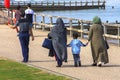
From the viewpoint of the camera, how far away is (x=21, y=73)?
1358 cm

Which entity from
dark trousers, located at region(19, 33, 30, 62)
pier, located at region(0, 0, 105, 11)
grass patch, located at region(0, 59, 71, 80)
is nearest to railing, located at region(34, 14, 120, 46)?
dark trousers, located at region(19, 33, 30, 62)

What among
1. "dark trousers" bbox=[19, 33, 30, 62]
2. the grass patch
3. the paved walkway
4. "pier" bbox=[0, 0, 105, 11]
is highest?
"dark trousers" bbox=[19, 33, 30, 62]

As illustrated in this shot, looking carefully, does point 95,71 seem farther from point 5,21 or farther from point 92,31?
point 5,21

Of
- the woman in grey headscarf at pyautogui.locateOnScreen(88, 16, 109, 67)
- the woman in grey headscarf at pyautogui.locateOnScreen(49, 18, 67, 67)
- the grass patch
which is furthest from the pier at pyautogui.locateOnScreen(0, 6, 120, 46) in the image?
the grass patch

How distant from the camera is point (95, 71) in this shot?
14133 millimetres

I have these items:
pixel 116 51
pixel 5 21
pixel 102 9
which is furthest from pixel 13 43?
pixel 102 9

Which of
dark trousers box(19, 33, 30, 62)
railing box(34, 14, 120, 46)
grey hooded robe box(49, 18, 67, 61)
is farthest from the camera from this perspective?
railing box(34, 14, 120, 46)

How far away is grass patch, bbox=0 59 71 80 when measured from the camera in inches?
503

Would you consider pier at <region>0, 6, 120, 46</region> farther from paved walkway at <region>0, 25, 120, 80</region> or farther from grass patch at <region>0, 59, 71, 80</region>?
grass patch at <region>0, 59, 71, 80</region>

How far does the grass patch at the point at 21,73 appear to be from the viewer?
12766 millimetres

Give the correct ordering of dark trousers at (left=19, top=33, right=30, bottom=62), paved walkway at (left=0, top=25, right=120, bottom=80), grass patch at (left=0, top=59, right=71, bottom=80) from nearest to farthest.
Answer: grass patch at (left=0, top=59, right=71, bottom=80), paved walkway at (left=0, top=25, right=120, bottom=80), dark trousers at (left=19, top=33, right=30, bottom=62)

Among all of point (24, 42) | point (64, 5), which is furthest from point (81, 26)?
point (64, 5)

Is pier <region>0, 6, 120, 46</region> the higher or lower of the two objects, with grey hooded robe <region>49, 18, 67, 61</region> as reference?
lower

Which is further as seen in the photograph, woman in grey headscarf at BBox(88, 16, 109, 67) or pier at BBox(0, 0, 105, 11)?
pier at BBox(0, 0, 105, 11)
